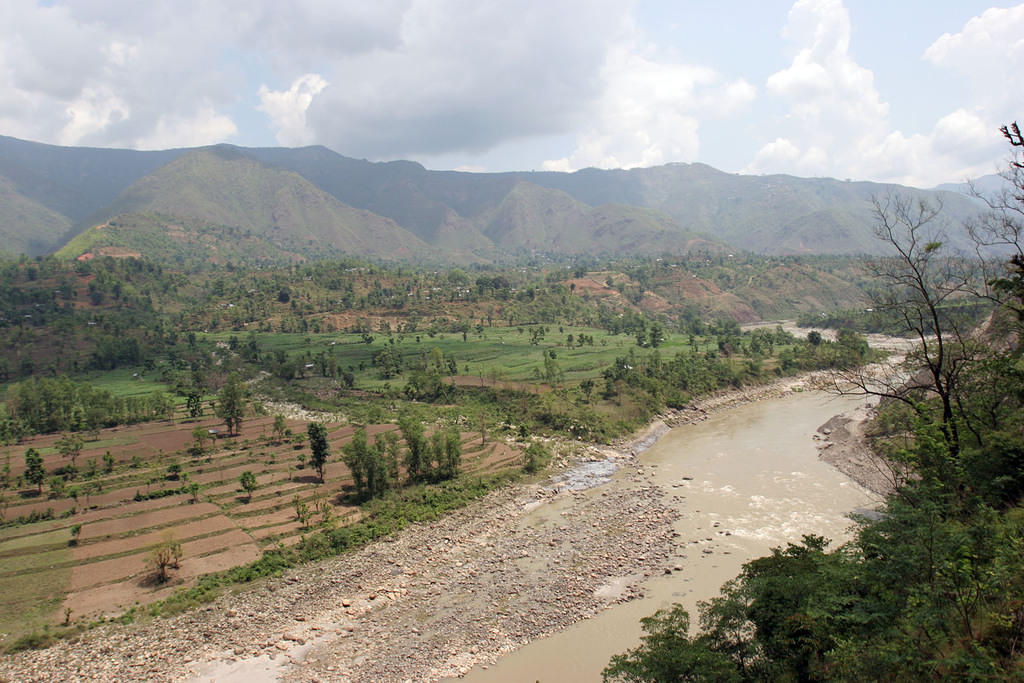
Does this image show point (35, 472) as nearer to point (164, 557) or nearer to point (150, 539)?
point (150, 539)

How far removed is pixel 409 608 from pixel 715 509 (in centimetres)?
1931

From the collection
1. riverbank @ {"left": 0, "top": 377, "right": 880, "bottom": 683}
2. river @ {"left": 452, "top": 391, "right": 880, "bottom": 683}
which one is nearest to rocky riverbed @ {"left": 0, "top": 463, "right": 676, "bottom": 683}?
riverbank @ {"left": 0, "top": 377, "right": 880, "bottom": 683}

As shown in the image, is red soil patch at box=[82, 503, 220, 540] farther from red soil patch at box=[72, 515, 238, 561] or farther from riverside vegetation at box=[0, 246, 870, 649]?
red soil patch at box=[72, 515, 238, 561]

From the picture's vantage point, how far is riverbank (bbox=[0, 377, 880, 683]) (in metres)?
20.3

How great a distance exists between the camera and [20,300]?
95.1 metres

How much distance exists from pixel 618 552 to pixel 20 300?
112 meters

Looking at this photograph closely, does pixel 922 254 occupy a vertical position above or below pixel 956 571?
above

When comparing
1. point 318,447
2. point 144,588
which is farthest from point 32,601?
point 318,447

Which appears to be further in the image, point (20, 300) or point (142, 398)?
point (20, 300)

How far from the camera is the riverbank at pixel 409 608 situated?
66.6 feet

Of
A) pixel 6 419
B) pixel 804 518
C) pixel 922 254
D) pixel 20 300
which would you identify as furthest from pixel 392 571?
pixel 20 300

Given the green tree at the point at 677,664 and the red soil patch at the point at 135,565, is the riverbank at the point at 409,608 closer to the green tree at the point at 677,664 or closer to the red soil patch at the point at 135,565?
the red soil patch at the point at 135,565

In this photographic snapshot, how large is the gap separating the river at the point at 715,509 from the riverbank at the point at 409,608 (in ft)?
2.87

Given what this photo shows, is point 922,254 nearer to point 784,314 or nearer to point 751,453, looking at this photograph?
point 751,453
